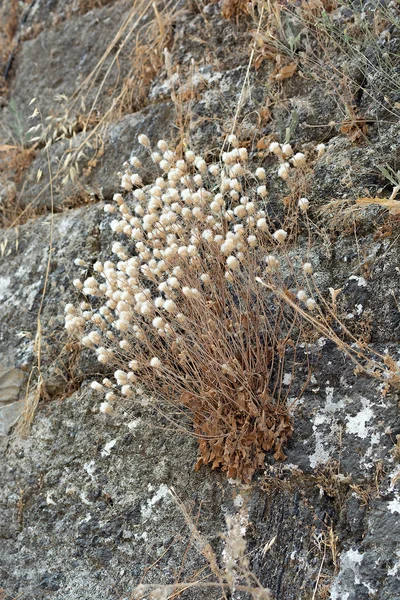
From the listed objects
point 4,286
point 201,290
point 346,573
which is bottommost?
point 346,573

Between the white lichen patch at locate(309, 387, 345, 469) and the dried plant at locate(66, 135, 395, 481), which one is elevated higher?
the dried plant at locate(66, 135, 395, 481)

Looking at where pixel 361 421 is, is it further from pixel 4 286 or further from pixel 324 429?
pixel 4 286

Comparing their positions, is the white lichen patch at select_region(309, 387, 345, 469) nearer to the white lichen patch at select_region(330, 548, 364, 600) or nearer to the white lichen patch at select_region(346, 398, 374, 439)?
the white lichen patch at select_region(346, 398, 374, 439)

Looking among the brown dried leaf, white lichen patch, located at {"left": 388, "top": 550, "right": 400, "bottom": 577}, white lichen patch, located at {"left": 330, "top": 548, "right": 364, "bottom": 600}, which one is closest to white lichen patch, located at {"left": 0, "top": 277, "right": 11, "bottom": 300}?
the brown dried leaf

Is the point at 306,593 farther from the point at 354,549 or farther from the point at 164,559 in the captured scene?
the point at 164,559

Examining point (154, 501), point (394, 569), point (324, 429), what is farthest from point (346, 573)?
point (154, 501)

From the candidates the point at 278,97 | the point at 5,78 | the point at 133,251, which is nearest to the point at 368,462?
the point at 133,251

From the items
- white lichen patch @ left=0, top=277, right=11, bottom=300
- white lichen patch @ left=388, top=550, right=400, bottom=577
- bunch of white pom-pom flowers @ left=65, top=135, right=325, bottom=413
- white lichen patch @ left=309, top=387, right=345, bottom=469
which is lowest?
white lichen patch @ left=388, top=550, right=400, bottom=577

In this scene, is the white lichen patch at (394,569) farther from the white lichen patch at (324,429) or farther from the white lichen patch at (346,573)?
the white lichen patch at (324,429)

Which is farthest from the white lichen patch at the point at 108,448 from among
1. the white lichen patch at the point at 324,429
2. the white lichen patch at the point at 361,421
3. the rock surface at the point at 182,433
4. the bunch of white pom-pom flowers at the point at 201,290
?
the white lichen patch at the point at 361,421
